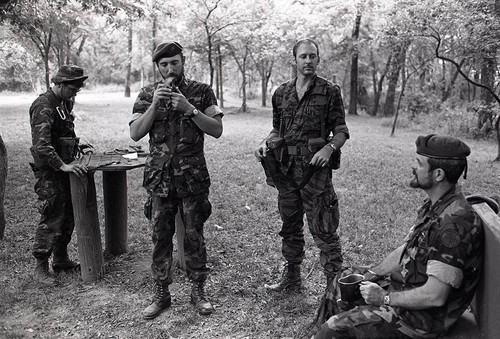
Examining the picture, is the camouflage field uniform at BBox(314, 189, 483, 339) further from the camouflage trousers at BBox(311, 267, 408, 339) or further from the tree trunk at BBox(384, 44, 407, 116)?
the tree trunk at BBox(384, 44, 407, 116)

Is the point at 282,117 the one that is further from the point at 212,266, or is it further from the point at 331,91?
the point at 212,266

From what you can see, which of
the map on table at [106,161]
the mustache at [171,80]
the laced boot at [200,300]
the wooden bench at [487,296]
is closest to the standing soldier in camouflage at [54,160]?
the map on table at [106,161]

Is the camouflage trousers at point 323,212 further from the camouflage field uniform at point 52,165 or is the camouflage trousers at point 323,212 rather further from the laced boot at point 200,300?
the camouflage field uniform at point 52,165

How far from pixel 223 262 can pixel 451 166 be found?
3.06m

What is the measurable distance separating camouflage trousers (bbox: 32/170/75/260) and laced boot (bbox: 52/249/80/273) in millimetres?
141

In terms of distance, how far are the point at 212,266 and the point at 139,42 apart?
32806 millimetres

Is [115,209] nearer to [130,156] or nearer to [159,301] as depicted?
[130,156]

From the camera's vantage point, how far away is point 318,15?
22.7 metres

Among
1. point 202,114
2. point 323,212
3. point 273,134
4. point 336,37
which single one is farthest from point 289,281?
point 336,37

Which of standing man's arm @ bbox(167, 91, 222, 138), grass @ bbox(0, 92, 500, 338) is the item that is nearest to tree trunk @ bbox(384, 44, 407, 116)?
grass @ bbox(0, 92, 500, 338)

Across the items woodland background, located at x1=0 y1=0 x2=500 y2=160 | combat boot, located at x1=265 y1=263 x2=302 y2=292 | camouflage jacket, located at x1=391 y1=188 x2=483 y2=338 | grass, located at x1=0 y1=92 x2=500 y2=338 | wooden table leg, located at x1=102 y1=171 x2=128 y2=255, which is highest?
woodland background, located at x1=0 y1=0 x2=500 y2=160

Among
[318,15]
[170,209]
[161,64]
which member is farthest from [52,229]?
[318,15]

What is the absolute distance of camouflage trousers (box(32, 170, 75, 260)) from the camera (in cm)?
439

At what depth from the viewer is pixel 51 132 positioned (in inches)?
170
